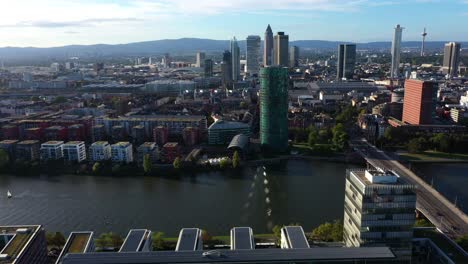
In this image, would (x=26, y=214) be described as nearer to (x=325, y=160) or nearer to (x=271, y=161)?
(x=271, y=161)

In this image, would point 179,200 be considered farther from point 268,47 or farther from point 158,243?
point 268,47

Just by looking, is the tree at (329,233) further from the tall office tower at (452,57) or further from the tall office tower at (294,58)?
the tall office tower at (294,58)

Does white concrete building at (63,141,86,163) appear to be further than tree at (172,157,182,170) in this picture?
Yes

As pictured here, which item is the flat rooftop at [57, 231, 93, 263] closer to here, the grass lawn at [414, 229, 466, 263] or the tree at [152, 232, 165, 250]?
the tree at [152, 232, 165, 250]

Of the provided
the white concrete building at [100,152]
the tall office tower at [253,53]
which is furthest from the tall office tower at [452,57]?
the white concrete building at [100,152]

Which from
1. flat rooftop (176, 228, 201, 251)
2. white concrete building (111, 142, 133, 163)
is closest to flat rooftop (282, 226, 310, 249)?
flat rooftop (176, 228, 201, 251)

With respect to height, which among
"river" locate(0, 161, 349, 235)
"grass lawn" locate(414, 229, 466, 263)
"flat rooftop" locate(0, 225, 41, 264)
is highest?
"flat rooftop" locate(0, 225, 41, 264)

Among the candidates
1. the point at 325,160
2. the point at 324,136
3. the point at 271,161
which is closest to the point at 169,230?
Result: the point at 271,161

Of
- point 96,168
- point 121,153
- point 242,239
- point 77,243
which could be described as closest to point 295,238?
point 242,239
